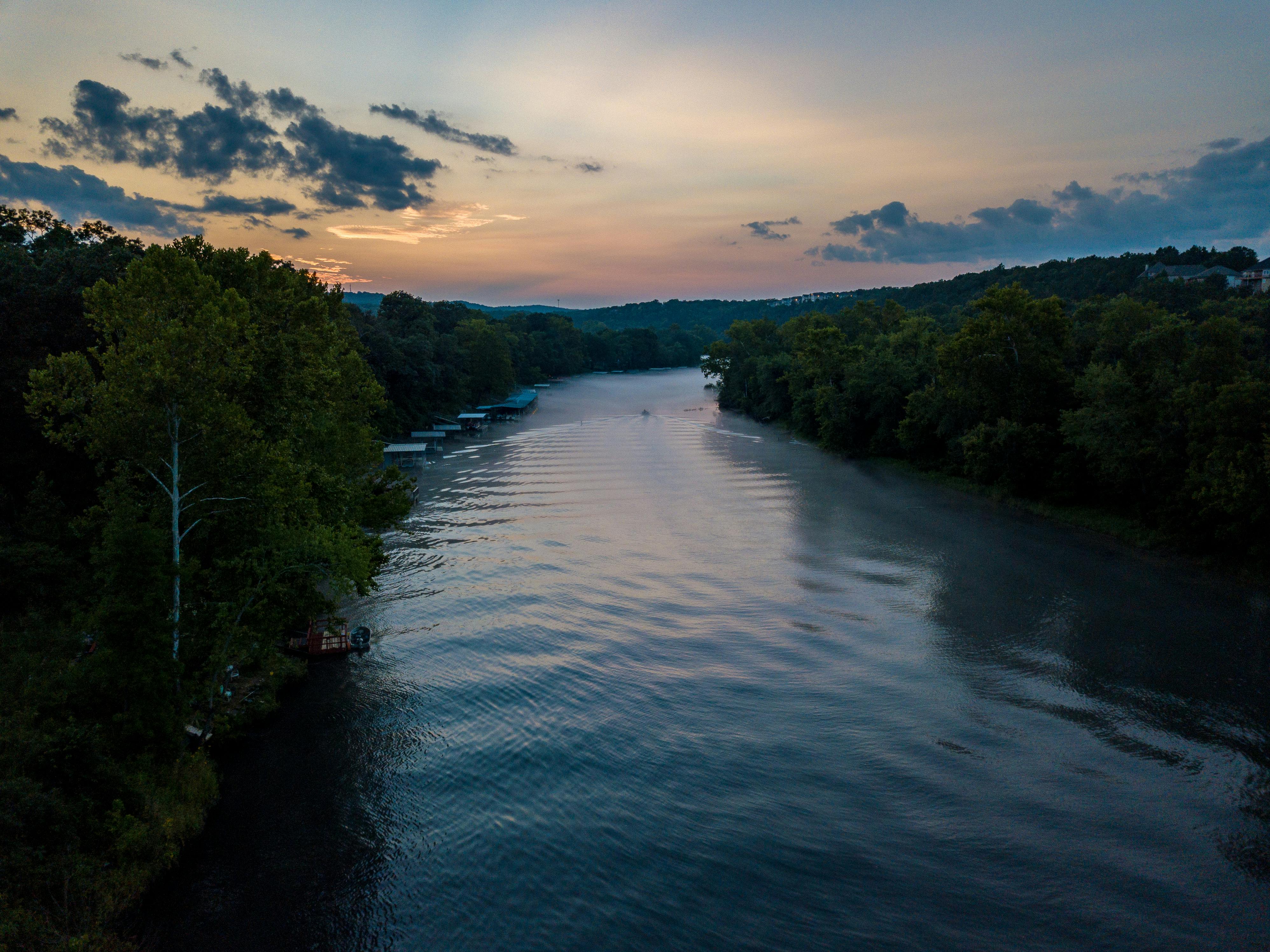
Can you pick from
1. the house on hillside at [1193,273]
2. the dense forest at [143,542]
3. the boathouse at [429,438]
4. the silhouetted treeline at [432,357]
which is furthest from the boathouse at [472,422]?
the house on hillside at [1193,273]

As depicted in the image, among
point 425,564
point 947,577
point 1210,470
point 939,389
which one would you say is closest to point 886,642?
point 947,577

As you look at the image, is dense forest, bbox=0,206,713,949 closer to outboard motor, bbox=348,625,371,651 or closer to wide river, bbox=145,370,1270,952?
wide river, bbox=145,370,1270,952

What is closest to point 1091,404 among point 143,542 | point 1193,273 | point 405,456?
point 143,542

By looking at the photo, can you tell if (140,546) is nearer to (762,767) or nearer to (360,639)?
(360,639)

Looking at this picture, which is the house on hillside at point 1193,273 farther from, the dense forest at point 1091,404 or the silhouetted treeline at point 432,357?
the silhouetted treeline at point 432,357

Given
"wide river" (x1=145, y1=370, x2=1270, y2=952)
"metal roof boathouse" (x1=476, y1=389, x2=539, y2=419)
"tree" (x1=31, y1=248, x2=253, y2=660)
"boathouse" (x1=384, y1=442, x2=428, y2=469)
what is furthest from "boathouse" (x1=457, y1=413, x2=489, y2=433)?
"tree" (x1=31, y1=248, x2=253, y2=660)

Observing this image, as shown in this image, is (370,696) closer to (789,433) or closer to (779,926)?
(779,926)
